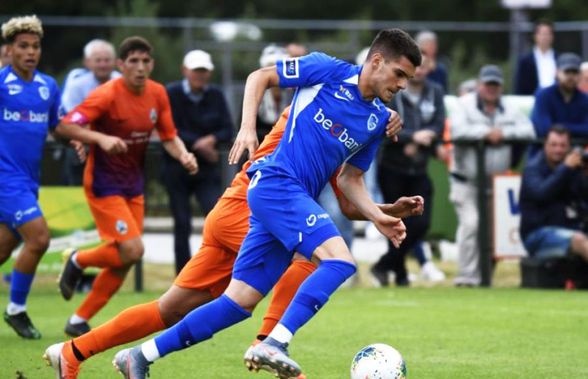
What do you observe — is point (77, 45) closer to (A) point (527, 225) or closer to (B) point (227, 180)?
(B) point (227, 180)

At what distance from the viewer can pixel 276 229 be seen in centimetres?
738

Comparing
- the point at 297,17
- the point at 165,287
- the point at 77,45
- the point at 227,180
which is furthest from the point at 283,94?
the point at 297,17

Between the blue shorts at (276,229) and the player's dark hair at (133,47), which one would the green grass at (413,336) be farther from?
the player's dark hair at (133,47)

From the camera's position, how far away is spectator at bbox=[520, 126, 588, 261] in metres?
14.5

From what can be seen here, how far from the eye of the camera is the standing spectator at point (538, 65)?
1777cm

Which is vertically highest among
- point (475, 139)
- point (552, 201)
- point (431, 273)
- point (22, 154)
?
point (22, 154)

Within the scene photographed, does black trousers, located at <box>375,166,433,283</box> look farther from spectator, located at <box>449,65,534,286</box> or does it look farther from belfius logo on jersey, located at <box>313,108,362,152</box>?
belfius logo on jersey, located at <box>313,108,362,152</box>

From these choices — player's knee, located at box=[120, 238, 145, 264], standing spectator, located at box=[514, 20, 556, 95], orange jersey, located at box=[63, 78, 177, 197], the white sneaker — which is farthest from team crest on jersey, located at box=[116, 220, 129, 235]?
standing spectator, located at box=[514, 20, 556, 95]

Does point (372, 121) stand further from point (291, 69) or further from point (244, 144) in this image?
point (244, 144)

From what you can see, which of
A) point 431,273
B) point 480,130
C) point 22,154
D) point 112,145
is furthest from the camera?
point 431,273

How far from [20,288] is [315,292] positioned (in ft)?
14.2

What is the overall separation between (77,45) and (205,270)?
17264mm

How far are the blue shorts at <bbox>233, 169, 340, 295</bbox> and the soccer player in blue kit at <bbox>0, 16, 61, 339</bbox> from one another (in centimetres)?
346

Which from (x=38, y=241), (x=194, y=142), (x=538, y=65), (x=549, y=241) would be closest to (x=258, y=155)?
(x=38, y=241)
